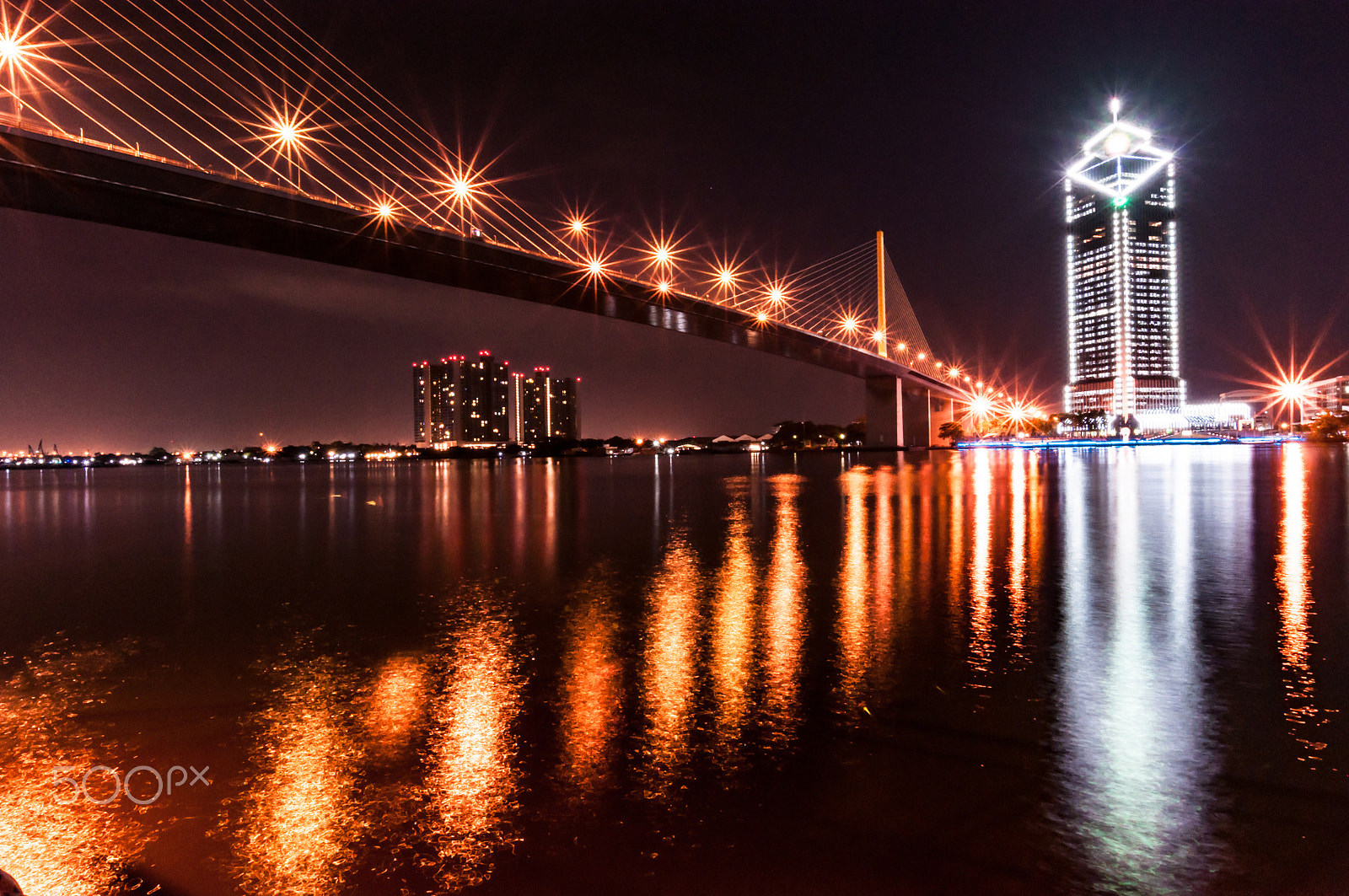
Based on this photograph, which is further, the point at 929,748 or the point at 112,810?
the point at 929,748

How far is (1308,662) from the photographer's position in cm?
576

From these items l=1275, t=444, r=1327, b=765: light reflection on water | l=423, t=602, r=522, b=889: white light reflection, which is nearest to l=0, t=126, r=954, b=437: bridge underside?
l=423, t=602, r=522, b=889: white light reflection

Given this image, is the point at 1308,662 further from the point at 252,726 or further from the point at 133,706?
the point at 133,706

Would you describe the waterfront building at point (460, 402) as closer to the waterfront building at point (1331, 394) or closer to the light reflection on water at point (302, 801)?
the waterfront building at point (1331, 394)

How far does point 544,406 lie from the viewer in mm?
158250

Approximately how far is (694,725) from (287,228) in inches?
1133

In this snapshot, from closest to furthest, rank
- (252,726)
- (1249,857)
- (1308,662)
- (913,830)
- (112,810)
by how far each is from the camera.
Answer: (1249,857) → (913,830) → (112,810) → (252,726) → (1308,662)

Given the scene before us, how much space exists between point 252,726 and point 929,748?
3883mm

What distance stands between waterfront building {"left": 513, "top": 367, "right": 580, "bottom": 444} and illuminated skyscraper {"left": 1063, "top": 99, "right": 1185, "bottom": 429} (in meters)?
110

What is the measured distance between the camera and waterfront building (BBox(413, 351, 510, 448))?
146 meters

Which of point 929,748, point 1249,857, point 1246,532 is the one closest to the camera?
point 1249,857

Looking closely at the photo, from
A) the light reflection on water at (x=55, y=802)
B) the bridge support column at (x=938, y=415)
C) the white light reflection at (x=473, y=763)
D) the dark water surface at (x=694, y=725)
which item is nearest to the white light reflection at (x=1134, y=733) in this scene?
the dark water surface at (x=694, y=725)

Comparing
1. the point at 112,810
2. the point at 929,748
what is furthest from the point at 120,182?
the point at 929,748

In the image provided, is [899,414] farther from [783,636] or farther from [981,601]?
[783,636]
